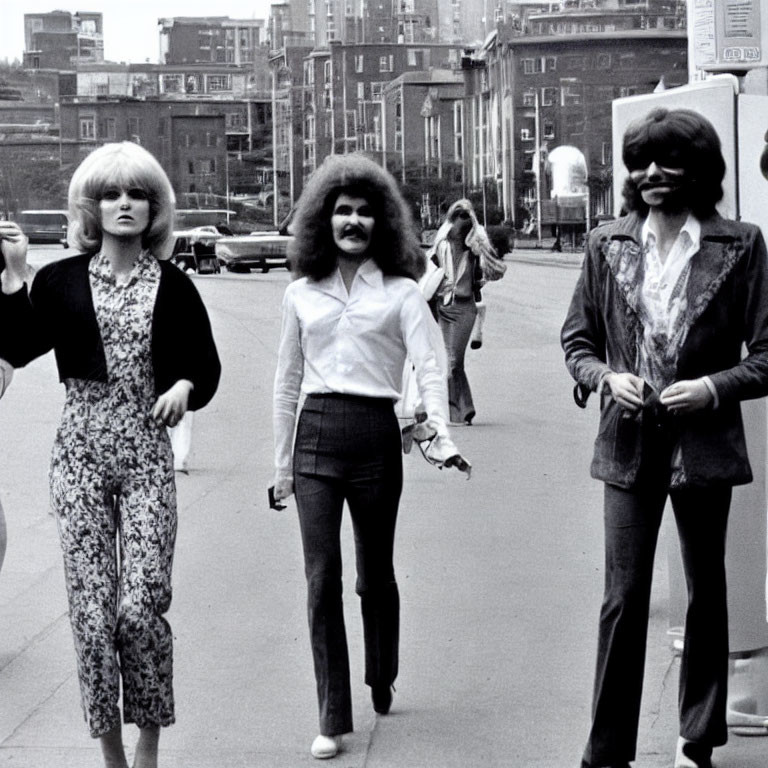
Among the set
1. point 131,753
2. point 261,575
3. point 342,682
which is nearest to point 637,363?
point 342,682

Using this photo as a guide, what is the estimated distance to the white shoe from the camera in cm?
486

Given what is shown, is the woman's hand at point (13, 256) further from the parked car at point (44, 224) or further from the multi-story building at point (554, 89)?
the multi-story building at point (554, 89)

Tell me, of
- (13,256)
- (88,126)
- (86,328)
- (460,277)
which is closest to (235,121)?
(88,126)

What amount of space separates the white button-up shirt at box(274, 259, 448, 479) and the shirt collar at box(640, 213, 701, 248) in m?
0.81

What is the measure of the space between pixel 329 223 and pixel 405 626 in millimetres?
2042

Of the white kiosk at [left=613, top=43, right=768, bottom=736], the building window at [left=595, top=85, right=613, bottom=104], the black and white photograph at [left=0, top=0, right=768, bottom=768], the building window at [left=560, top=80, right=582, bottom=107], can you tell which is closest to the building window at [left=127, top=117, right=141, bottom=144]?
the building window at [left=560, top=80, right=582, bottom=107]

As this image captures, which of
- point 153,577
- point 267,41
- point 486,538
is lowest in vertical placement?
point 486,538

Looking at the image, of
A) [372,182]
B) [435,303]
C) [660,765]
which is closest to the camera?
[660,765]

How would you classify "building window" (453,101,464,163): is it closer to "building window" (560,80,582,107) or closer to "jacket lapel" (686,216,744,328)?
"building window" (560,80,582,107)

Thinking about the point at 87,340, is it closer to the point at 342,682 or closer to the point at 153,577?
the point at 153,577

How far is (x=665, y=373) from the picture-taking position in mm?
4395

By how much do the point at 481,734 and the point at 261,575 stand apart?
258 centimetres

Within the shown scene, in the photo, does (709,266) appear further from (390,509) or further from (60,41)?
(60,41)

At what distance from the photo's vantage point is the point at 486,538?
332 inches
